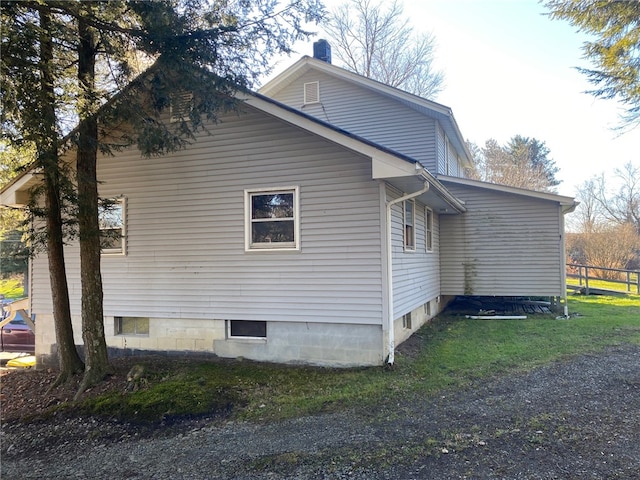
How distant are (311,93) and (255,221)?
7.61 meters

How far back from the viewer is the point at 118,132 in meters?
7.73

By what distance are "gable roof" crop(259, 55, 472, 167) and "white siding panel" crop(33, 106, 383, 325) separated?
6228mm

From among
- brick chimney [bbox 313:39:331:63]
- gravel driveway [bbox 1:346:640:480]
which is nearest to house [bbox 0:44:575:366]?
gravel driveway [bbox 1:346:640:480]

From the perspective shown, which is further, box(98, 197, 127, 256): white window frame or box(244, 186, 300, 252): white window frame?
box(98, 197, 127, 256): white window frame

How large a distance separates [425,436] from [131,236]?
6.50 metres

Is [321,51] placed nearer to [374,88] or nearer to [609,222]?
[374,88]

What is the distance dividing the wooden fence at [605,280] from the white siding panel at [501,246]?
269 inches

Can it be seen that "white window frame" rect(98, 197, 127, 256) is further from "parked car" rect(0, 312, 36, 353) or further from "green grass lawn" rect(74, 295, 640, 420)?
"parked car" rect(0, 312, 36, 353)

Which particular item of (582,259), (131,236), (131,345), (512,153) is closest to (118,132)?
(131,236)

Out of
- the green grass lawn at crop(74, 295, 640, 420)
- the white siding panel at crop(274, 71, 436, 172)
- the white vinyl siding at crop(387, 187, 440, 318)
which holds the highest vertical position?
the white siding panel at crop(274, 71, 436, 172)

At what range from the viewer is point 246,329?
295 inches

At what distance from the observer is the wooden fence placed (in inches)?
673

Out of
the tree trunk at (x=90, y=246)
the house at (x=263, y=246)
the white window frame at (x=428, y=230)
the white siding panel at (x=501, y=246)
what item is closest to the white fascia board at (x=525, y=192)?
the white siding panel at (x=501, y=246)

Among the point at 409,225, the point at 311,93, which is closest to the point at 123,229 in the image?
the point at 409,225
